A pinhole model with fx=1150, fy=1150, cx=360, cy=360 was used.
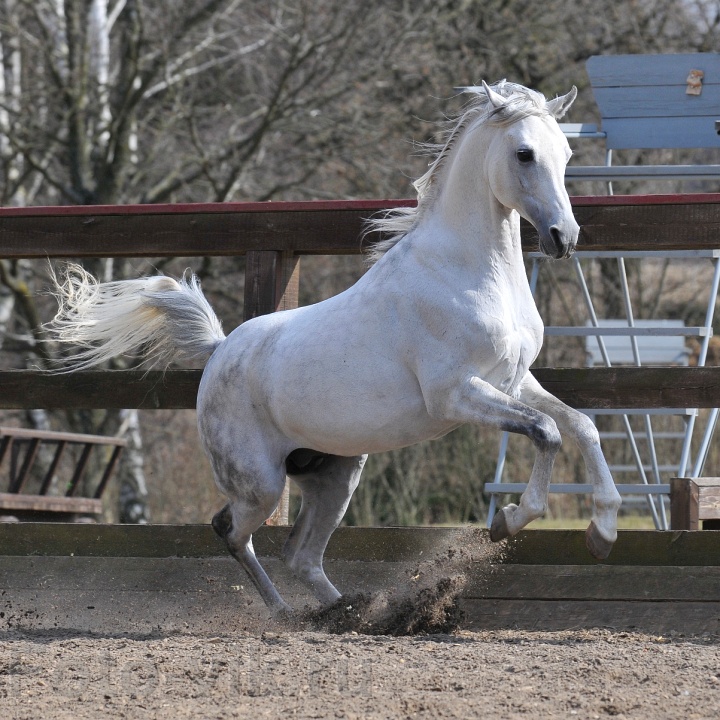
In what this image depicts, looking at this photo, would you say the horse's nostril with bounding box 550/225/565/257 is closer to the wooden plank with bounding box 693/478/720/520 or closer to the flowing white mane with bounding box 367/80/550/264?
the flowing white mane with bounding box 367/80/550/264

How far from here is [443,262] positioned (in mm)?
3914

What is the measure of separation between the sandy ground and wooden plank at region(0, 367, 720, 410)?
1097 mm

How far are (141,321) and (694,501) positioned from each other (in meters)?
2.33

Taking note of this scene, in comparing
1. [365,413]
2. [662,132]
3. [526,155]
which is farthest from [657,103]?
[365,413]

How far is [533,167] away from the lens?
3.66 meters

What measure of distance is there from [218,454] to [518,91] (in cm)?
173

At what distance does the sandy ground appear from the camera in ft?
9.40

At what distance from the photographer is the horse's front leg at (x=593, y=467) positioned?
12.0ft

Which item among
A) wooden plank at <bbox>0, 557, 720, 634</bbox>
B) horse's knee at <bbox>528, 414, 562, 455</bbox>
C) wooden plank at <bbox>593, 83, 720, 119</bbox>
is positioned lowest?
wooden plank at <bbox>0, 557, 720, 634</bbox>

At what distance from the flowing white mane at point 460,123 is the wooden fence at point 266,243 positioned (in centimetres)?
43

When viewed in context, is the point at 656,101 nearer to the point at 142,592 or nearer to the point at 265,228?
the point at 265,228

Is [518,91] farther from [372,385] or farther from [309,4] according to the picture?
[309,4]

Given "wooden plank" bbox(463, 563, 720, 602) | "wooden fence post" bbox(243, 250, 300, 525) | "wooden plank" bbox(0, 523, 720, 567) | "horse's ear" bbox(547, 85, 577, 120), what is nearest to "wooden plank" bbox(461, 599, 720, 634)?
"wooden plank" bbox(463, 563, 720, 602)

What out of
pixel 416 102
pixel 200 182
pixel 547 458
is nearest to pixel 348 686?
pixel 547 458
